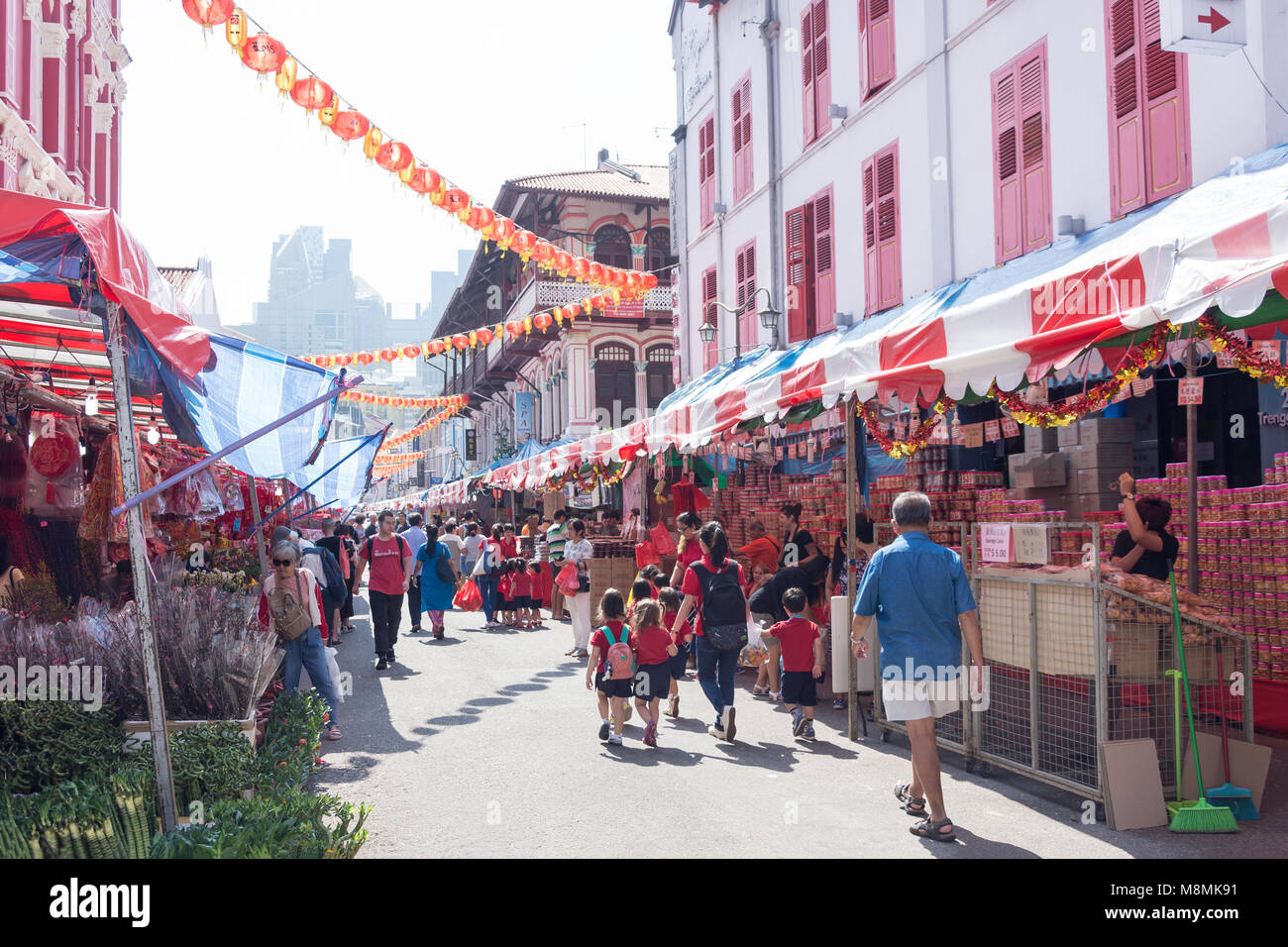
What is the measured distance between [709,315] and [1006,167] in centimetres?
934

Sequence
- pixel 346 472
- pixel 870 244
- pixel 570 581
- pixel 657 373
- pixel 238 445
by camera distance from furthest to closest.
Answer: pixel 657 373 < pixel 870 244 < pixel 570 581 < pixel 346 472 < pixel 238 445

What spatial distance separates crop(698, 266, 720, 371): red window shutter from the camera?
20439 millimetres

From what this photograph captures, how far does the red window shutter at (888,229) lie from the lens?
545 inches

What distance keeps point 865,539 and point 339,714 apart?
6030mm

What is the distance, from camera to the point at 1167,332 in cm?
637

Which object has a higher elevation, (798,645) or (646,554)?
(646,554)

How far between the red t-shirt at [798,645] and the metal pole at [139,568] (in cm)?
518

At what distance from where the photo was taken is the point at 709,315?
20.5 meters

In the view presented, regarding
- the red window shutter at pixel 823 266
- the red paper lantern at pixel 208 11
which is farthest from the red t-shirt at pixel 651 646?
the red window shutter at pixel 823 266

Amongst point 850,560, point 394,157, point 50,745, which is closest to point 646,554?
point 850,560

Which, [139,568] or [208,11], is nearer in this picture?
[139,568]

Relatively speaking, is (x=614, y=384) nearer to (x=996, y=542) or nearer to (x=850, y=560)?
(x=850, y=560)

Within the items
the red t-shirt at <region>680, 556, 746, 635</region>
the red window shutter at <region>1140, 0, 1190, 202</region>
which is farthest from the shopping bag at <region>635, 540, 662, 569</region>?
the red window shutter at <region>1140, 0, 1190, 202</region>

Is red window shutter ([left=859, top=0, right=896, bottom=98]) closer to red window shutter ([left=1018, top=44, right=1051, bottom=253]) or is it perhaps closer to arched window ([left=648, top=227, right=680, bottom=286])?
red window shutter ([left=1018, top=44, right=1051, bottom=253])
